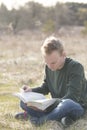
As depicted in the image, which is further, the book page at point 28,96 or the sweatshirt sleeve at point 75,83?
the book page at point 28,96

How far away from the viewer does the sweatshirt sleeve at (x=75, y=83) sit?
5.39m

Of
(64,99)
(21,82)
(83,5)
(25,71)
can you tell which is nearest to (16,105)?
(64,99)

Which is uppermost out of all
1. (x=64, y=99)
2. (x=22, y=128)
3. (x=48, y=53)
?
(x=48, y=53)

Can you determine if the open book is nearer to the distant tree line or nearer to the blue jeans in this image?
the blue jeans

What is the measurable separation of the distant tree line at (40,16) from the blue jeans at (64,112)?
36.1m

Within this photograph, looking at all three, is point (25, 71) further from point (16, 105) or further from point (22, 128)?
point (22, 128)

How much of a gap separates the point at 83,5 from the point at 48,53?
2312 inches


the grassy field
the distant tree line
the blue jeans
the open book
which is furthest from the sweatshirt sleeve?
the distant tree line

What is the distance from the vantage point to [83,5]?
63.1m

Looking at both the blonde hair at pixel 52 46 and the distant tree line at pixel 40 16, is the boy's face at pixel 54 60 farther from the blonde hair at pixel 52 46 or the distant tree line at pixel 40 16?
the distant tree line at pixel 40 16

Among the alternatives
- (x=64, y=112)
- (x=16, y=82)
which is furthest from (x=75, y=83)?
(x=16, y=82)

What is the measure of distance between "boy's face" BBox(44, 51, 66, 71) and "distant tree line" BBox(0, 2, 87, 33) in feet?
119

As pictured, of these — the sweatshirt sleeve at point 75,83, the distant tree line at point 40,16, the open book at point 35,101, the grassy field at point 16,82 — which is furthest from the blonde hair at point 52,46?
the distant tree line at point 40,16

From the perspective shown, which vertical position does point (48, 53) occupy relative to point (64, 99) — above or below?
above
